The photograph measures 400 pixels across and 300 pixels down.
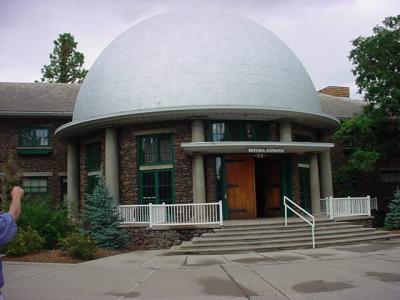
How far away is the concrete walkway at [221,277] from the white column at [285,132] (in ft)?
21.1

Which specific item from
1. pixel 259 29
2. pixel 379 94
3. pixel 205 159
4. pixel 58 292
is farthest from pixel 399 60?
pixel 58 292

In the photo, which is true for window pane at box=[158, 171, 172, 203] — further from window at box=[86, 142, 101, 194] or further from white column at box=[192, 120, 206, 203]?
window at box=[86, 142, 101, 194]

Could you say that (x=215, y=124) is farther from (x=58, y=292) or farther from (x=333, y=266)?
(x=58, y=292)

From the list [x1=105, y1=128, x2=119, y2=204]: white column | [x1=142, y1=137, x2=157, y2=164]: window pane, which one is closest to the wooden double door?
[x1=142, y1=137, x2=157, y2=164]: window pane

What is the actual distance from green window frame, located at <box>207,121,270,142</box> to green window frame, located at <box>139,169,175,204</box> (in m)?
2.21

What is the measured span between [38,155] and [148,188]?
843 centimetres

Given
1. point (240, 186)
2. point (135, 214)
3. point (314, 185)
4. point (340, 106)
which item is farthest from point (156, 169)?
point (340, 106)

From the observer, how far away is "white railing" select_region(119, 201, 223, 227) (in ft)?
52.4

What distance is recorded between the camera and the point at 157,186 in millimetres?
18844

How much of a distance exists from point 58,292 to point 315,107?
15.8 metres

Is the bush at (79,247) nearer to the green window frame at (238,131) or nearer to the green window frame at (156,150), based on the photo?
the green window frame at (156,150)

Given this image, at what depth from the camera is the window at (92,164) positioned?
68.9 ft

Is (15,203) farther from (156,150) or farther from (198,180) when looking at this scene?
(156,150)

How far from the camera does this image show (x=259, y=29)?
2203 centimetres
